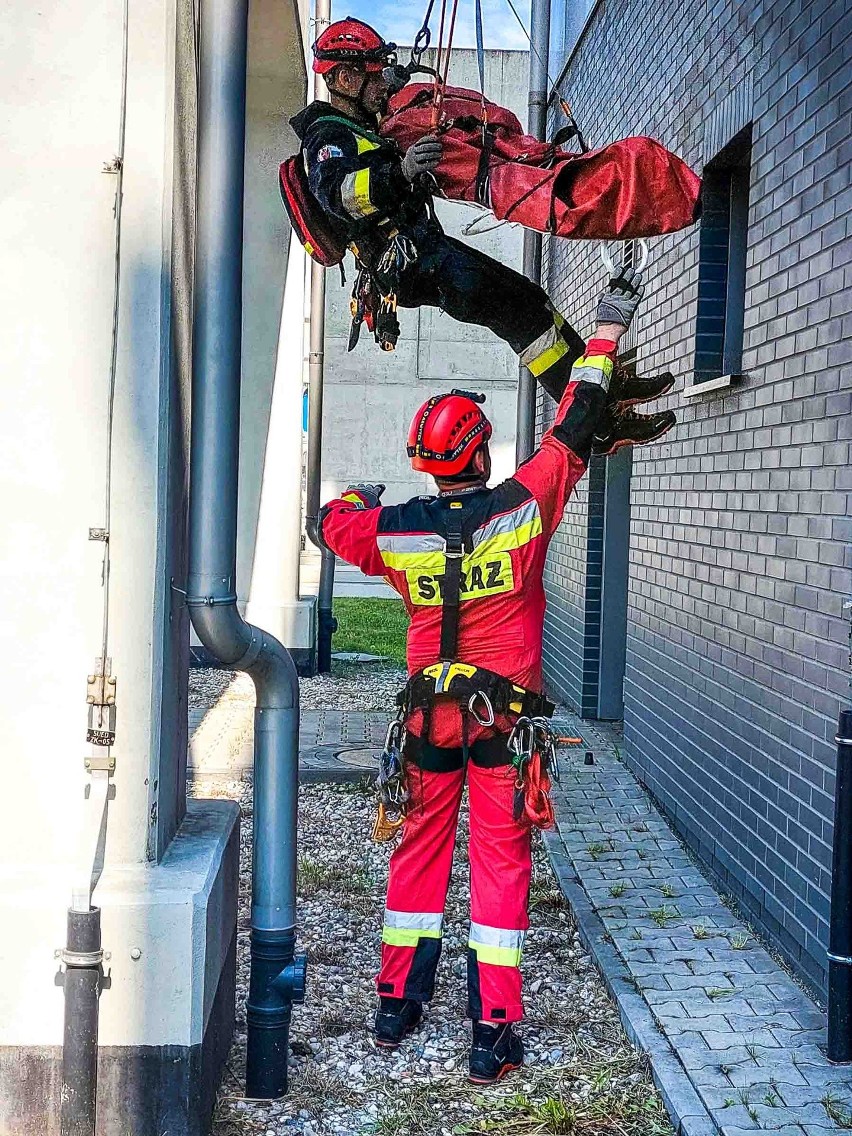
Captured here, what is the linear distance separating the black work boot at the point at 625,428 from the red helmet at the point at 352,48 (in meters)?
1.51

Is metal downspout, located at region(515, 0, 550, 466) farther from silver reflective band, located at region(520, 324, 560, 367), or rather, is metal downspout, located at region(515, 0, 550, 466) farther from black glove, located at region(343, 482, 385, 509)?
silver reflective band, located at region(520, 324, 560, 367)

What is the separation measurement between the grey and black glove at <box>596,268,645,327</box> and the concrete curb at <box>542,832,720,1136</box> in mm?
2411

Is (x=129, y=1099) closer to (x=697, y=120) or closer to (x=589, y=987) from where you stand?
(x=589, y=987)

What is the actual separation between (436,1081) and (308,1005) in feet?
2.45

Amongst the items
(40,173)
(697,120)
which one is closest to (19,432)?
(40,173)

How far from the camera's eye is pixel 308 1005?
15.3 feet

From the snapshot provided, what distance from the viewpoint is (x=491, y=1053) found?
13.3 feet

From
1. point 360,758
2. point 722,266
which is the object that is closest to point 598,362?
point 722,266

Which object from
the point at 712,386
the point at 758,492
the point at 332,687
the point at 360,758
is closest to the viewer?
the point at 758,492

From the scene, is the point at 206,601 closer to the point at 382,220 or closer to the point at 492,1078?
the point at 382,220

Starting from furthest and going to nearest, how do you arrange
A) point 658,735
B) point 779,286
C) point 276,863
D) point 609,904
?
point 658,735, point 609,904, point 779,286, point 276,863

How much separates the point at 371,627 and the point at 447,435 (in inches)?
500

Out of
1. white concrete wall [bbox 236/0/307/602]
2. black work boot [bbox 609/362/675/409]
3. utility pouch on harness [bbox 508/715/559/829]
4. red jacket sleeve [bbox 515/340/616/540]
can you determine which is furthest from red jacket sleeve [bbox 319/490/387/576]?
white concrete wall [bbox 236/0/307/602]

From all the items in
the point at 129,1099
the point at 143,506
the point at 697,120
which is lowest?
the point at 129,1099
